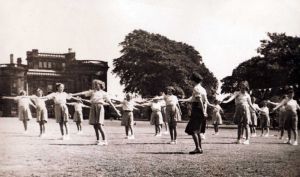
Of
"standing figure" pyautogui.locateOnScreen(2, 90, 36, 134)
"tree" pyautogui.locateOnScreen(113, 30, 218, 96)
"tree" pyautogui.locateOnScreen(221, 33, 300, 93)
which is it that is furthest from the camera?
"tree" pyautogui.locateOnScreen(113, 30, 218, 96)

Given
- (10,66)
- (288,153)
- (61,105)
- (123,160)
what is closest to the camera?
(123,160)

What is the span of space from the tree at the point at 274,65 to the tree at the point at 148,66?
8.54m

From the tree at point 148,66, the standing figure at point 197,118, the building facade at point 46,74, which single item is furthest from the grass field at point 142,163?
the building facade at point 46,74

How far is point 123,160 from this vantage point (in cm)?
938

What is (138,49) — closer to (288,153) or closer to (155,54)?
(155,54)

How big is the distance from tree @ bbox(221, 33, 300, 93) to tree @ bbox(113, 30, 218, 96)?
854cm

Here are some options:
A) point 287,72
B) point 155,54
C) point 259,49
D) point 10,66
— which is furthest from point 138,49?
point 10,66

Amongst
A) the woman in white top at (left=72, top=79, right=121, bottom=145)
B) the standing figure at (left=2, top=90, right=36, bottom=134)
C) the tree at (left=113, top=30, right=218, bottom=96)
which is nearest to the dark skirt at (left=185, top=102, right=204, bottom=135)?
the woman in white top at (left=72, top=79, right=121, bottom=145)

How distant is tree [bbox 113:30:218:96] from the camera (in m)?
48.3

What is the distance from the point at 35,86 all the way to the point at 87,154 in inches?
2805

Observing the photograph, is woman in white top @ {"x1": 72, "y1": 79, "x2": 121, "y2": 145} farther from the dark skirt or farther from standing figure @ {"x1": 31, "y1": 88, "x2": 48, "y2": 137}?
standing figure @ {"x1": 31, "y1": 88, "x2": 48, "y2": 137}

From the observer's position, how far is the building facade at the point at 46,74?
74125 millimetres

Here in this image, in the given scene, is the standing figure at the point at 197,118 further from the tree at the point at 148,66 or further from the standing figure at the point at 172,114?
the tree at the point at 148,66

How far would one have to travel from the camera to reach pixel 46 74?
79.6m
